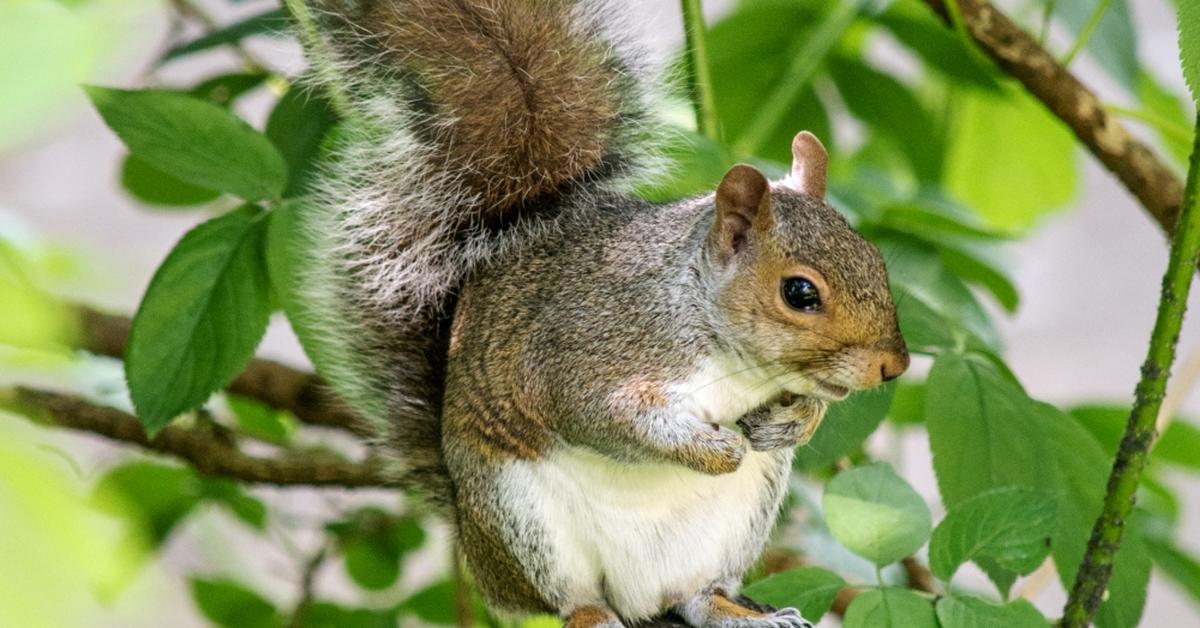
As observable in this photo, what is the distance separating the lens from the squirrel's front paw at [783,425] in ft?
3.18

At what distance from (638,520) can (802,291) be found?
214 millimetres

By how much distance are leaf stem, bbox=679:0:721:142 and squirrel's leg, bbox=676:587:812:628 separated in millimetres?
425

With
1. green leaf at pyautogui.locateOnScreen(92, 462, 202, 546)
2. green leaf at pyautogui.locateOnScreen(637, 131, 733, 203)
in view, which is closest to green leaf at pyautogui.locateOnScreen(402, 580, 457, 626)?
green leaf at pyautogui.locateOnScreen(92, 462, 202, 546)

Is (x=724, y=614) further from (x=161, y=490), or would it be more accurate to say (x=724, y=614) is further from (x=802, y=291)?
(x=161, y=490)

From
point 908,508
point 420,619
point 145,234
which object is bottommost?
point 145,234

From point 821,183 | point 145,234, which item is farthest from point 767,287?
point 145,234

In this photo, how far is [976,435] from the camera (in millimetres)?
1017

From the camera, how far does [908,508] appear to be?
0.87 meters

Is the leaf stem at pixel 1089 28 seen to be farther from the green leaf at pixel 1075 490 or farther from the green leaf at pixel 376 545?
the green leaf at pixel 376 545

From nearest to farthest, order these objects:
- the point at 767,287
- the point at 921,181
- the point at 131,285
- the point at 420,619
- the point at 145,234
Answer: the point at 131,285 < the point at 767,287 < the point at 420,619 < the point at 921,181 < the point at 145,234

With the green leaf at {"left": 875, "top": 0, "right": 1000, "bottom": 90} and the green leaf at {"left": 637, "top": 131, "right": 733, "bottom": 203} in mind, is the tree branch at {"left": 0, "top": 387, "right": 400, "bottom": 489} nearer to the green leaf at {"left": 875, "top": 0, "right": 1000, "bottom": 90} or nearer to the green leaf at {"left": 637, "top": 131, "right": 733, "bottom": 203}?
the green leaf at {"left": 637, "top": 131, "right": 733, "bottom": 203}

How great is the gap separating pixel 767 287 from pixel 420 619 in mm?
685

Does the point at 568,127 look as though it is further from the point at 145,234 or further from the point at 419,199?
the point at 145,234

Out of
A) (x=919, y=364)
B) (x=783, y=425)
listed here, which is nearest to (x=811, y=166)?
(x=783, y=425)
